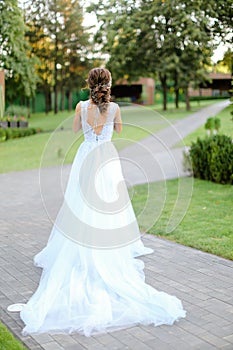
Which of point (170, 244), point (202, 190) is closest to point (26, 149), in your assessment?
point (202, 190)

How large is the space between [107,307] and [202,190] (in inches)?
247

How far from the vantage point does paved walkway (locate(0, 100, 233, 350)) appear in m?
3.63

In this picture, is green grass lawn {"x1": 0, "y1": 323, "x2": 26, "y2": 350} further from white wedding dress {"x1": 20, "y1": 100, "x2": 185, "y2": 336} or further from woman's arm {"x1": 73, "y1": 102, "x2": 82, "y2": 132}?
woman's arm {"x1": 73, "y1": 102, "x2": 82, "y2": 132}

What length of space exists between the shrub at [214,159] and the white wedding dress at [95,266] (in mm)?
5816

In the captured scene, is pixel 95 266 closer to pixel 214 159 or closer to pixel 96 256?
pixel 96 256

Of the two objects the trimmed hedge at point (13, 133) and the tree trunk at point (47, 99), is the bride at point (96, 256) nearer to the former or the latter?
the trimmed hedge at point (13, 133)

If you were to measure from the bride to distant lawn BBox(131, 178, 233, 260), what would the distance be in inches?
32.6

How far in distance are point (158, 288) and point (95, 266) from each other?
762mm

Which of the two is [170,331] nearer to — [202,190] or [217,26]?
[202,190]

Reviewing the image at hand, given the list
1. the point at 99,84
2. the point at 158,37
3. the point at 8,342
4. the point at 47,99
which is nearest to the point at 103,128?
the point at 99,84

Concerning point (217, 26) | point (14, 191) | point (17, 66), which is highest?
point (217, 26)

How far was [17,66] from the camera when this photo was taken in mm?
27875

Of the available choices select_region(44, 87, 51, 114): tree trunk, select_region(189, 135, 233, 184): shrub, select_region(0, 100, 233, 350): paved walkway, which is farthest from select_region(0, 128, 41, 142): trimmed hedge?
select_region(44, 87, 51, 114): tree trunk

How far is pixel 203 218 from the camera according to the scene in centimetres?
773
